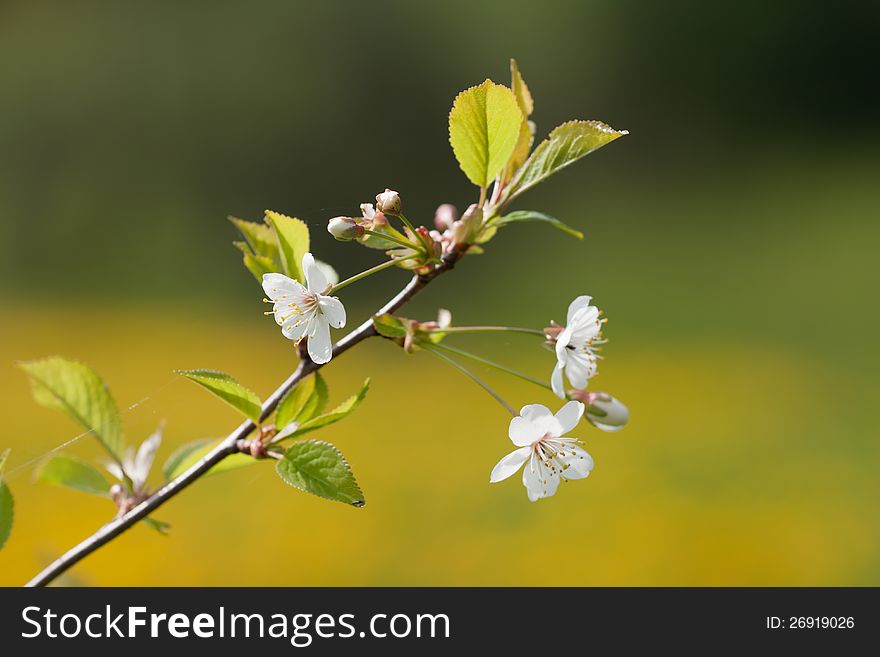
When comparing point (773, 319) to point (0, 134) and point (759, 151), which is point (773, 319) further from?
point (0, 134)

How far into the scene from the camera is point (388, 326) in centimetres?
45

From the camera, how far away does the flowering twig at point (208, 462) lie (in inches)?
17.0

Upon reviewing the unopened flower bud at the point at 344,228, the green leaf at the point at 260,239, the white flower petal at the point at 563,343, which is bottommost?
the white flower petal at the point at 563,343

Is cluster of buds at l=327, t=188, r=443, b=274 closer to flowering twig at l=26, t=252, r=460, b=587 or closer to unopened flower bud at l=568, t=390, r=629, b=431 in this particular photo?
flowering twig at l=26, t=252, r=460, b=587

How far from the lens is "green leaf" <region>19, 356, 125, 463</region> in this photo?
517mm

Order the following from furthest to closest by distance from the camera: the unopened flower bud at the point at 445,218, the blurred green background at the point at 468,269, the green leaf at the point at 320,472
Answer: the blurred green background at the point at 468,269
the unopened flower bud at the point at 445,218
the green leaf at the point at 320,472

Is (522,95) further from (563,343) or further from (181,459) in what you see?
(181,459)

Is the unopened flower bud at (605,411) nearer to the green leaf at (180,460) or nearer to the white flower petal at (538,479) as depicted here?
the white flower petal at (538,479)

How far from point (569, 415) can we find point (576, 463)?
45mm

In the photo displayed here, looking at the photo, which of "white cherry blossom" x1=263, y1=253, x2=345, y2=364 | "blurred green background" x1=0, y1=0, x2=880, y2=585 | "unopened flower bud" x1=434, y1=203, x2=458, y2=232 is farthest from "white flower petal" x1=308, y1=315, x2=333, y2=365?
"blurred green background" x1=0, y1=0, x2=880, y2=585

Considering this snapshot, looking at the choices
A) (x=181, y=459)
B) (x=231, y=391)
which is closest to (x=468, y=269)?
(x=181, y=459)

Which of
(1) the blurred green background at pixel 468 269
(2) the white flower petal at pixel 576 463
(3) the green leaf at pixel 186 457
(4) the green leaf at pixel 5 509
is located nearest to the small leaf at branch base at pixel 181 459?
(3) the green leaf at pixel 186 457

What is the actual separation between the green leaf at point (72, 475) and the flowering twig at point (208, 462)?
3.3 inches

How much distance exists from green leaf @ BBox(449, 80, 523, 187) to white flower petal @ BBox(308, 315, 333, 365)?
0.36ft
